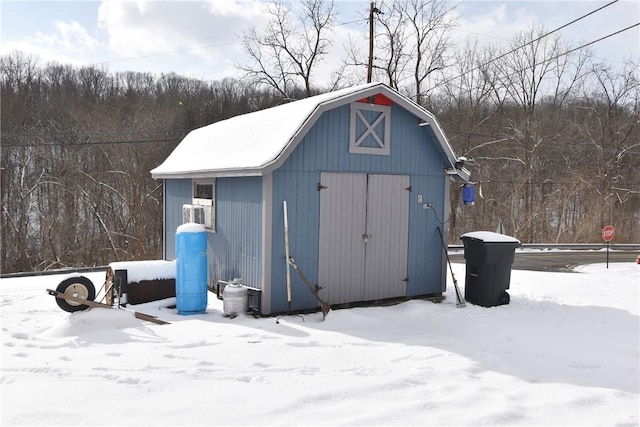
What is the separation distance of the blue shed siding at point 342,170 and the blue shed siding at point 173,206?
3.02m

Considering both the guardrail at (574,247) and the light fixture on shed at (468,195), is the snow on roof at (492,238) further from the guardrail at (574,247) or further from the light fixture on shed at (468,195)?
the guardrail at (574,247)

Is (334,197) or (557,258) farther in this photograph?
(557,258)

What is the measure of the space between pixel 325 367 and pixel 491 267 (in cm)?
399

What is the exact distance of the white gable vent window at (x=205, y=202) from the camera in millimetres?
7871

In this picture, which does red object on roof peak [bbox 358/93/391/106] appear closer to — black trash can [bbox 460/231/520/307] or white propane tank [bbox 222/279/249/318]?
black trash can [bbox 460/231/520/307]

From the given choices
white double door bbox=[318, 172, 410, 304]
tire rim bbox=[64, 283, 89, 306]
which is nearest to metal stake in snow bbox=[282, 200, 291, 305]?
white double door bbox=[318, 172, 410, 304]

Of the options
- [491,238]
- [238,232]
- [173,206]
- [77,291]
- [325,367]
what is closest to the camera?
[325,367]

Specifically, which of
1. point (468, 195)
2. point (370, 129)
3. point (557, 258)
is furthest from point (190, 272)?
point (557, 258)

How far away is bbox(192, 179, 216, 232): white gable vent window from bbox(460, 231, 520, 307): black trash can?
177 inches

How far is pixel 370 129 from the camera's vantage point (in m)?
7.23

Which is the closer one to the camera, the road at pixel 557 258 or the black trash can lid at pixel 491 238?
the black trash can lid at pixel 491 238

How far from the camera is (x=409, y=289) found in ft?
25.7

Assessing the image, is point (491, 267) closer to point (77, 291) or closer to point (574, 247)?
point (77, 291)

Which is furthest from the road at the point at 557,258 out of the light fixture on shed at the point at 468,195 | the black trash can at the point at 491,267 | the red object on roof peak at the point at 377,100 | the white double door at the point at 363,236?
the red object on roof peak at the point at 377,100
